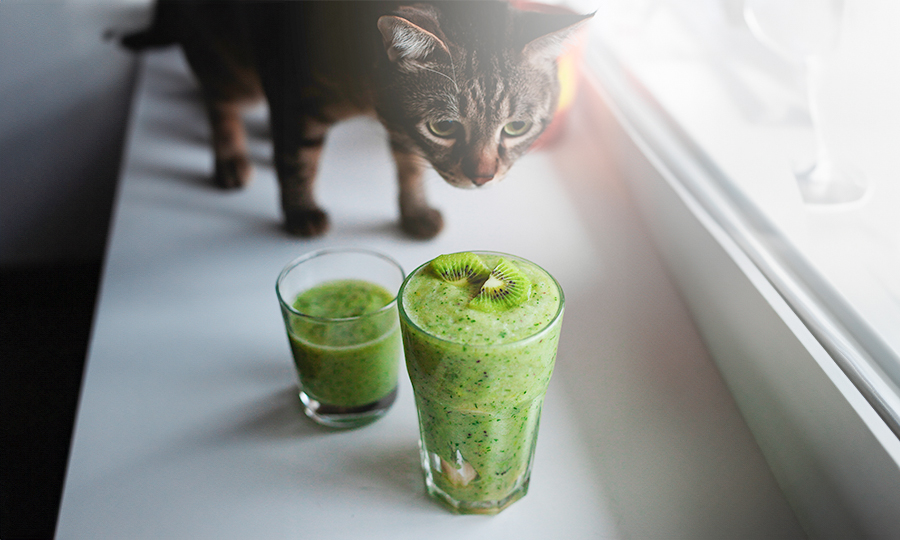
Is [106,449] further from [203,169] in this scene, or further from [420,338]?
[203,169]

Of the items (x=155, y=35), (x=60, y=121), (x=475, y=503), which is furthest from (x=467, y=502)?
(x=155, y=35)

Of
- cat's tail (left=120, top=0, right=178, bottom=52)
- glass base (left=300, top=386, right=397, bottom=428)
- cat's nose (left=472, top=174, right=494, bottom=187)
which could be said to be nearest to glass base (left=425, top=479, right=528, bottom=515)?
glass base (left=300, top=386, right=397, bottom=428)

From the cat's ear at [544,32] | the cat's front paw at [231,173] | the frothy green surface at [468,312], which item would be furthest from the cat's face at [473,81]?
the cat's front paw at [231,173]

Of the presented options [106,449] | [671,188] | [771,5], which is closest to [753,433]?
[671,188]

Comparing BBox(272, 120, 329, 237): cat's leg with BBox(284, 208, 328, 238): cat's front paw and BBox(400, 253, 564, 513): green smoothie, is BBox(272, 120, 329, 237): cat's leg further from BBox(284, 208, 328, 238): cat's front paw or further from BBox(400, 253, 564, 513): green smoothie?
BBox(400, 253, 564, 513): green smoothie

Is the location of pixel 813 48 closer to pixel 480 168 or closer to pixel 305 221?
pixel 480 168

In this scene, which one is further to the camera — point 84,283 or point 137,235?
point 84,283
